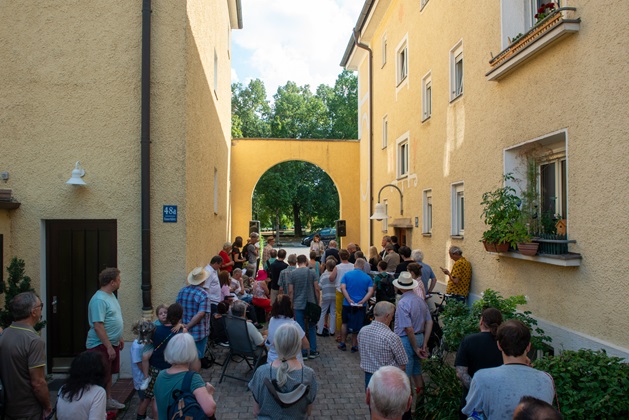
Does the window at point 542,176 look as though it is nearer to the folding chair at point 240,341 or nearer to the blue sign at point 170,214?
the folding chair at point 240,341

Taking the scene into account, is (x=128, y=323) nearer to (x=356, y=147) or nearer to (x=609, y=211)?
(x=609, y=211)

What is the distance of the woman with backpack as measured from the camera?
11.0ft

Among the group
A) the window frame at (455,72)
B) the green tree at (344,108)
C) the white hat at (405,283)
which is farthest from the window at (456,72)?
the green tree at (344,108)

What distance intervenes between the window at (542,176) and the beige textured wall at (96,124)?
16.5 feet

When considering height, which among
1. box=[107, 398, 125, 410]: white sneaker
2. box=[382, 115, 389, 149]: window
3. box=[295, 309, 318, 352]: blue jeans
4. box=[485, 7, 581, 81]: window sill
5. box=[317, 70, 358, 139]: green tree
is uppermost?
box=[317, 70, 358, 139]: green tree

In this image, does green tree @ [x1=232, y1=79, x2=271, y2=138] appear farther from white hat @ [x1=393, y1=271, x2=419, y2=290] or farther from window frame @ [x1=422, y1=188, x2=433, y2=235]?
white hat @ [x1=393, y1=271, x2=419, y2=290]

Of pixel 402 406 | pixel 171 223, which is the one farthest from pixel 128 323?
pixel 402 406

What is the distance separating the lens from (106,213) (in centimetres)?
719

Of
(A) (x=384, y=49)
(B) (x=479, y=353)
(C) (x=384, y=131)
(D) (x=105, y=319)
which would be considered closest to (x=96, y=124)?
(D) (x=105, y=319)

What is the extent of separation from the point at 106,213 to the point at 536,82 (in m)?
6.40

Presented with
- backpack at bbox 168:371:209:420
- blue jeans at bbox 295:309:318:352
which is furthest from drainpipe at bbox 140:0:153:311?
backpack at bbox 168:371:209:420

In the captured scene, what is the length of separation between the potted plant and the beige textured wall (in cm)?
456

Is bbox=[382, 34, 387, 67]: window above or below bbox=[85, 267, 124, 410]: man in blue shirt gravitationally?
above

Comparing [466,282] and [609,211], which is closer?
[609,211]
